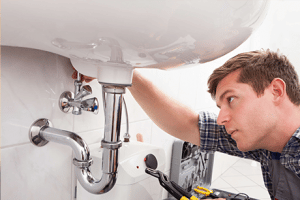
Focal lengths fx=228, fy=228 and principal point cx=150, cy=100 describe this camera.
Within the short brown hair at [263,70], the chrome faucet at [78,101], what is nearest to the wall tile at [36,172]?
the chrome faucet at [78,101]

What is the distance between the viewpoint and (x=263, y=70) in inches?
29.0

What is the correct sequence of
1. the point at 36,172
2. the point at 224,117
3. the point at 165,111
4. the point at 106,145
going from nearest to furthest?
the point at 106,145 < the point at 36,172 < the point at 224,117 < the point at 165,111

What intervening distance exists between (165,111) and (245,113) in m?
0.28

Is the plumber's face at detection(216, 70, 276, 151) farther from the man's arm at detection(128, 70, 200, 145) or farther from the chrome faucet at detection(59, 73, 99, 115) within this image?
the chrome faucet at detection(59, 73, 99, 115)

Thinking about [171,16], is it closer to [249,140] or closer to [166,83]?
[249,140]

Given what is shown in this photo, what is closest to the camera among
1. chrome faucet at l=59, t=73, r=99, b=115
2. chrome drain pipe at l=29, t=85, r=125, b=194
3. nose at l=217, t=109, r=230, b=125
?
chrome drain pipe at l=29, t=85, r=125, b=194

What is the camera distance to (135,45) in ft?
1.03

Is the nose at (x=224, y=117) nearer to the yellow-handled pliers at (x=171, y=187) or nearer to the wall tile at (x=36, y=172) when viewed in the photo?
the yellow-handled pliers at (x=171, y=187)

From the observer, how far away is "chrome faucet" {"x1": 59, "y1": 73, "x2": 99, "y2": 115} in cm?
64

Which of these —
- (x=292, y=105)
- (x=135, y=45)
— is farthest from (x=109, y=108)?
(x=292, y=105)

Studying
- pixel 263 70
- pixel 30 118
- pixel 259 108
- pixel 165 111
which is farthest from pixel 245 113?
pixel 30 118

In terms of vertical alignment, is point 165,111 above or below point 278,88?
below

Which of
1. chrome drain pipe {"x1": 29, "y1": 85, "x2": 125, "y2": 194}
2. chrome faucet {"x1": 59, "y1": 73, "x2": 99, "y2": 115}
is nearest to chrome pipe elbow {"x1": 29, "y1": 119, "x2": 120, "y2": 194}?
chrome drain pipe {"x1": 29, "y1": 85, "x2": 125, "y2": 194}

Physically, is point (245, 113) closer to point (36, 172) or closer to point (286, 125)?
point (286, 125)
